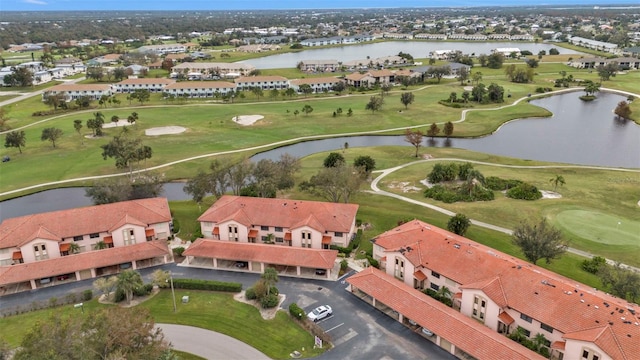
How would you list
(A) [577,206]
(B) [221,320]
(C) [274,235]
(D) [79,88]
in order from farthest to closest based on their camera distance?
(D) [79,88] < (A) [577,206] < (C) [274,235] < (B) [221,320]

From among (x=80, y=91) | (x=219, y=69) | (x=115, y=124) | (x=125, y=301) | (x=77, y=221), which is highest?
(x=219, y=69)

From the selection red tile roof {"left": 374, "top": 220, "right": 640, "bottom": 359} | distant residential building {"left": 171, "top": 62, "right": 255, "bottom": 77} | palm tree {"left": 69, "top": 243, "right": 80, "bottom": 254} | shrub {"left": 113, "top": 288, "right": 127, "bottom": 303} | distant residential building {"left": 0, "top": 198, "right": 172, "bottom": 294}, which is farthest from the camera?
distant residential building {"left": 171, "top": 62, "right": 255, "bottom": 77}

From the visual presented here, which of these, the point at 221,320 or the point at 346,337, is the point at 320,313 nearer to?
the point at 346,337

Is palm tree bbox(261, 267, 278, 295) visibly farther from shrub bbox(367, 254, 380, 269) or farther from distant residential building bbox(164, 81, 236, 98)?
distant residential building bbox(164, 81, 236, 98)

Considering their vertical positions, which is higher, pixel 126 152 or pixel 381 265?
pixel 126 152

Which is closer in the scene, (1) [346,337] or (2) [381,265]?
(1) [346,337]

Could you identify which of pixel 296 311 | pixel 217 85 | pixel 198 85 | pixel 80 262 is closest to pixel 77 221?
pixel 80 262

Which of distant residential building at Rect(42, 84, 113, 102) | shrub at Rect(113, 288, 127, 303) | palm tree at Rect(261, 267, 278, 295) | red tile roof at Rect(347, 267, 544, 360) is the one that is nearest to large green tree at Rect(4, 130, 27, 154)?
distant residential building at Rect(42, 84, 113, 102)

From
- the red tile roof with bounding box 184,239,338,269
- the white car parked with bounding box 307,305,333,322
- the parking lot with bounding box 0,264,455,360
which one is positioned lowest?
the parking lot with bounding box 0,264,455,360

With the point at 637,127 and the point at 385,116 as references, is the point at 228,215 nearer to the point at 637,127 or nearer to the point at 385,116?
the point at 385,116
